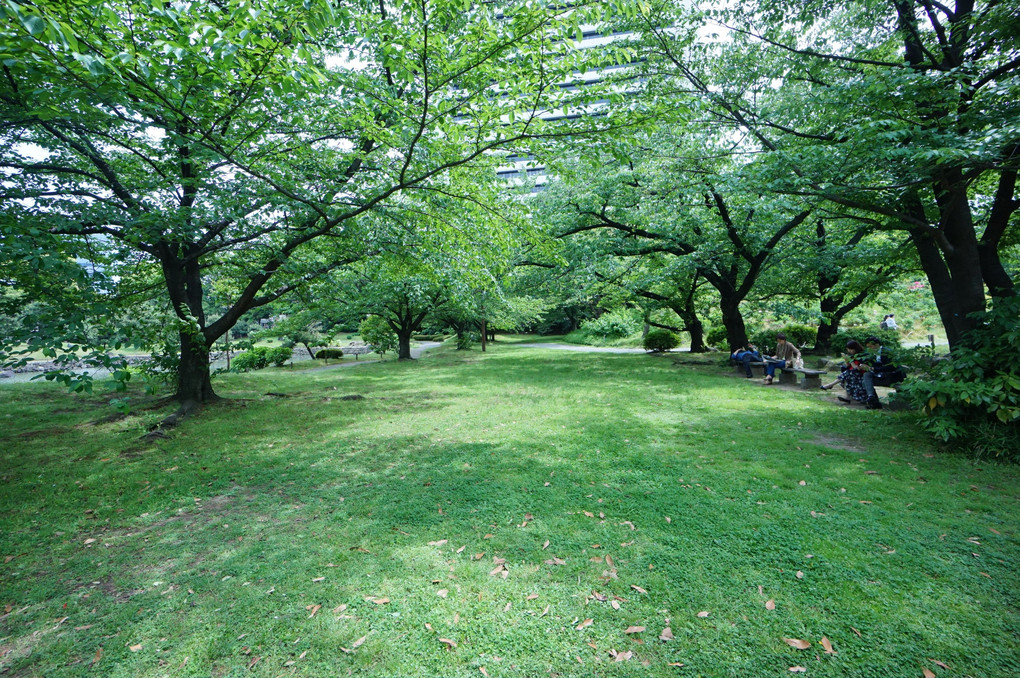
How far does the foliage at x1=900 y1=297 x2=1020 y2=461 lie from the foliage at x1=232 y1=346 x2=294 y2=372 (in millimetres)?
18598

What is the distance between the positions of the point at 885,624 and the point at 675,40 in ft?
28.7

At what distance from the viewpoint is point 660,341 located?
18703mm

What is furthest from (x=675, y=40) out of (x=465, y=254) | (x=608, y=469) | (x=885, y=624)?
(x=885, y=624)

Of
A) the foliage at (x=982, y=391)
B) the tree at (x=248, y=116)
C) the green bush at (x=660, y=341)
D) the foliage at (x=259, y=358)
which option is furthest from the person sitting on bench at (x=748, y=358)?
the foliage at (x=259, y=358)

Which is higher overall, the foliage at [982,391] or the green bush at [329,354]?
the foliage at [982,391]

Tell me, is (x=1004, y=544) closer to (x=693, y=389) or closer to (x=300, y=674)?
(x=300, y=674)

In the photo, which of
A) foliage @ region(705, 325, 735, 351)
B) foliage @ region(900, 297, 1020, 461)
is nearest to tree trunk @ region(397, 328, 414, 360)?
foliage @ region(705, 325, 735, 351)

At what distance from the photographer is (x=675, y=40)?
25.8 feet

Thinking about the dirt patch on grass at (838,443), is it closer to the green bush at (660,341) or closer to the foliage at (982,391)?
the foliage at (982,391)

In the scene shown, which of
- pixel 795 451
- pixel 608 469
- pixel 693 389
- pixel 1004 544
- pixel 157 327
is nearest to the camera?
pixel 1004 544

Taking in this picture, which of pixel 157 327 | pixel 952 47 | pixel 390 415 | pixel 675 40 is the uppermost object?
pixel 675 40

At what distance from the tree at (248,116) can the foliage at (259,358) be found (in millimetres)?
8801

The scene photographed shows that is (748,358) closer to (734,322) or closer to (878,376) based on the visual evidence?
(734,322)

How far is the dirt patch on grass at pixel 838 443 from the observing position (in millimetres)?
5234
